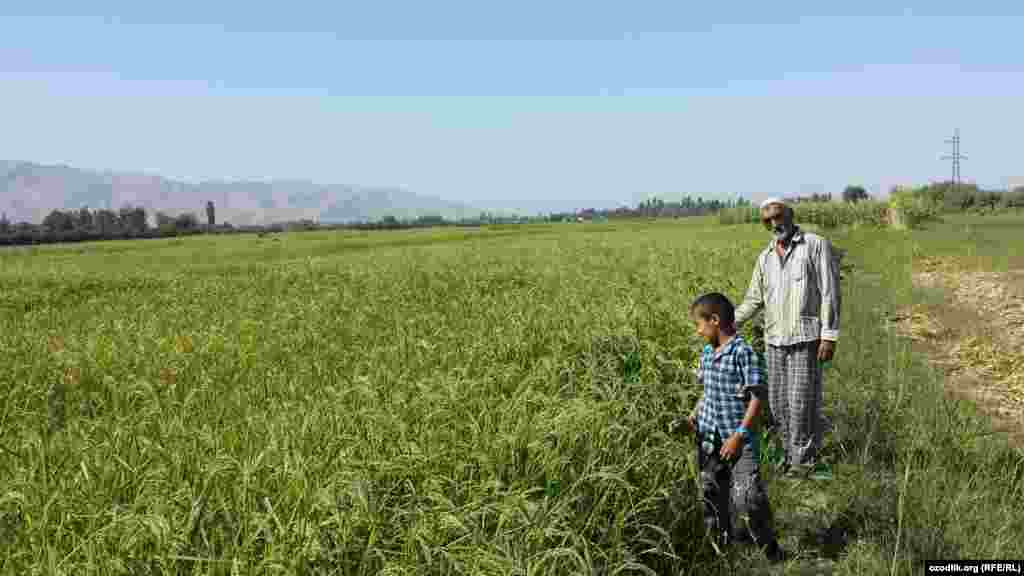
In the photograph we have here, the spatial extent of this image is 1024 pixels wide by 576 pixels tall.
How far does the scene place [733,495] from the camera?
15.0 feet

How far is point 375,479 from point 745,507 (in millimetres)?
2325

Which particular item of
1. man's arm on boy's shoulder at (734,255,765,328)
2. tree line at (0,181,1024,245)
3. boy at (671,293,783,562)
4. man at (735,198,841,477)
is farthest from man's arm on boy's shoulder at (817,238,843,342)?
tree line at (0,181,1024,245)

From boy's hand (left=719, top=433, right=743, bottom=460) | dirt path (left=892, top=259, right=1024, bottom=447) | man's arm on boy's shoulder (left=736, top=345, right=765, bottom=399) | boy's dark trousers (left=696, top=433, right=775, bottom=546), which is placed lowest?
dirt path (left=892, top=259, right=1024, bottom=447)

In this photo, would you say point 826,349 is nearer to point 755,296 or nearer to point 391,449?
point 755,296

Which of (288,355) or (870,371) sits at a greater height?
(288,355)

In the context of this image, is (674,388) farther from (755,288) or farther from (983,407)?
(983,407)

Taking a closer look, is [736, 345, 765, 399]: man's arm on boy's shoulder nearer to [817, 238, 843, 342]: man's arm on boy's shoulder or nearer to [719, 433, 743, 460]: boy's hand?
[719, 433, 743, 460]: boy's hand

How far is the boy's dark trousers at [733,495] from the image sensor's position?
14.7 feet

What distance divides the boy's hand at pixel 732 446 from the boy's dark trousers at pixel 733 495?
0.06 metres

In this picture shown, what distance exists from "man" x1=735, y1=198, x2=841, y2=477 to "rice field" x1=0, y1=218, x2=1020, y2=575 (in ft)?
1.65

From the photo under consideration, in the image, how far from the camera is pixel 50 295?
1619 cm

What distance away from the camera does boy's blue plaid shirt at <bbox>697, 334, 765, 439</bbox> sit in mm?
4535

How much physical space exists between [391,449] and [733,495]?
218 cm

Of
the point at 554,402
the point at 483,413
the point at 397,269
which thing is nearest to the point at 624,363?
the point at 554,402
